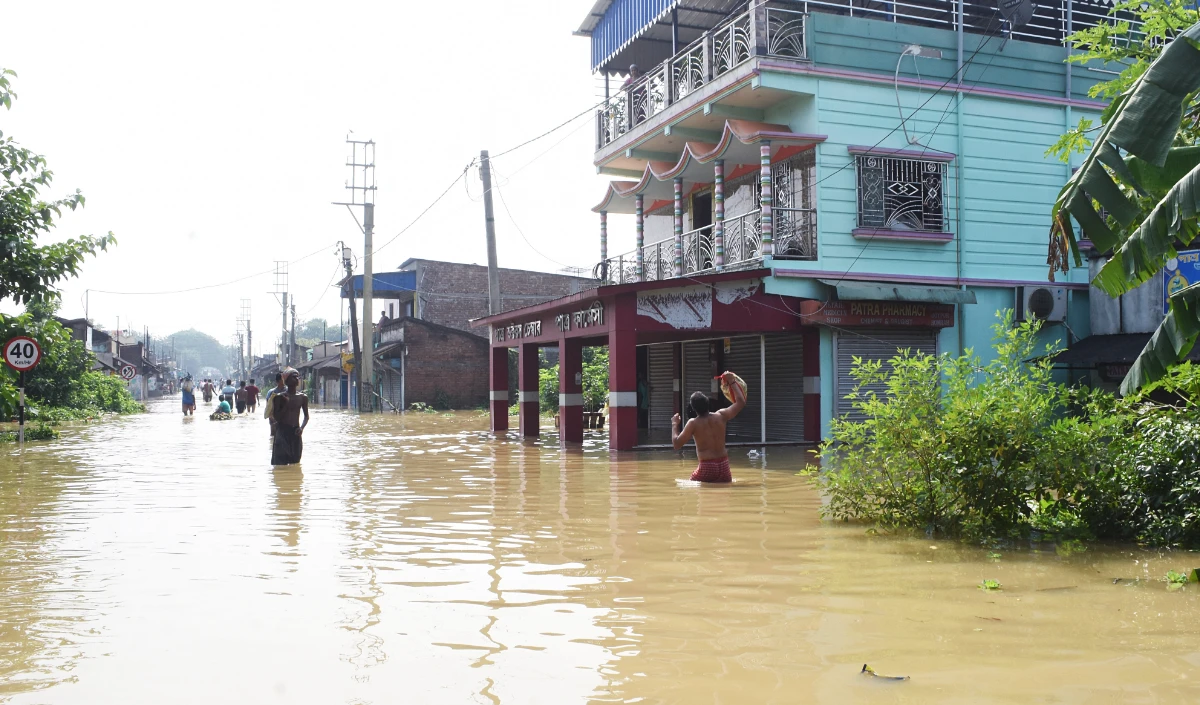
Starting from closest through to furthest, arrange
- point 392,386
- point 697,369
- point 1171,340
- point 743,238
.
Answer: point 1171,340
point 743,238
point 697,369
point 392,386

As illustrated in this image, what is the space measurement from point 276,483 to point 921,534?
28.1 feet

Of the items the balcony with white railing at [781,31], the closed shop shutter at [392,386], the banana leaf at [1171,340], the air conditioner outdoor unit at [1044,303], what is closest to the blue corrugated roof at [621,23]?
the balcony with white railing at [781,31]

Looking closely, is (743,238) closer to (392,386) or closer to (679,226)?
(679,226)

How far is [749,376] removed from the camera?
21328mm

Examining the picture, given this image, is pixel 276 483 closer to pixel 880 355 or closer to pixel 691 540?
pixel 691 540

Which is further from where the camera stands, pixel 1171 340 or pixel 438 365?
pixel 438 365

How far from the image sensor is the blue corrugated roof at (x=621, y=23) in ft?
70.3

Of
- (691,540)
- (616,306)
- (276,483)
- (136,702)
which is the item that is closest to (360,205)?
(616,306)

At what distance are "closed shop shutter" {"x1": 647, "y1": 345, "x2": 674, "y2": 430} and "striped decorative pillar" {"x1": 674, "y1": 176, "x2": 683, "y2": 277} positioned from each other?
431 centimetres

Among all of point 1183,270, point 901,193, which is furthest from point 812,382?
point 1183,270

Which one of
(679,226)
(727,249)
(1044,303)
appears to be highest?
(679,226)

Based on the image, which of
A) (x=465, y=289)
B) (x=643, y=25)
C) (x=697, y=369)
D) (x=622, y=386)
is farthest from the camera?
(x=465, y=289)

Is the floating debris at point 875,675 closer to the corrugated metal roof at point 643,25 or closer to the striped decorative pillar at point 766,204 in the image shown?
the striped decorative pillar at point 766,204

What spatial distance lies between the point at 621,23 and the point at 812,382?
9.83m
